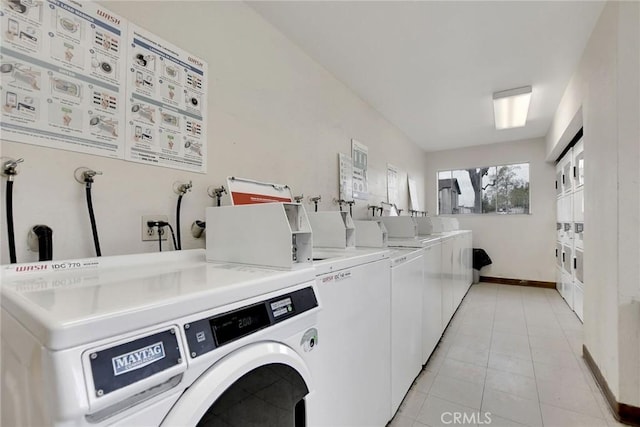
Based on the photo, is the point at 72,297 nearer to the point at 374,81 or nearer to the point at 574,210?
the point at 374,81

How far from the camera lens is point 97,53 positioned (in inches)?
46.8

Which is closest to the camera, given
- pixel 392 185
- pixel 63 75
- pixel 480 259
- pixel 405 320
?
pixel 63 75

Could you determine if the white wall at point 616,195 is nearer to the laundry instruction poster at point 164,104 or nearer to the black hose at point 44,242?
the laundry instruction poster at point 164,104

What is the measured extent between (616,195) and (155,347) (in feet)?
8.06

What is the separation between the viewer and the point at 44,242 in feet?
3.33

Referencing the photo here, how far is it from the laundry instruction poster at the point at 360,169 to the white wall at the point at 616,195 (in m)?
1.92

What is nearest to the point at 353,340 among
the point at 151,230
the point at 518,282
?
the point at 151,230

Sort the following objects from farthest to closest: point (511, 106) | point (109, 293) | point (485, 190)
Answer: point (485, 190) < point (511, 106) < point (109, 293)

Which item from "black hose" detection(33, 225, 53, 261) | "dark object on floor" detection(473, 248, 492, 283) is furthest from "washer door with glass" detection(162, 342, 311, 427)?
"dark object on floor" detection(473, 248, 492, 283)

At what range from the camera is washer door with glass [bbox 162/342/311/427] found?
0.58m

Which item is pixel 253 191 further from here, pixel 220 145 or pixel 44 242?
pixel 44 242

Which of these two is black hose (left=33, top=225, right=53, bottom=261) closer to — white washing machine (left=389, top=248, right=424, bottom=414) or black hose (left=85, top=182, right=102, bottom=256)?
black hose (left=85, top=182, right=102, bottom=256)

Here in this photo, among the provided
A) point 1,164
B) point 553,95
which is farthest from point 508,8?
point 1,164

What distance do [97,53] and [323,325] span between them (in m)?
1.41
